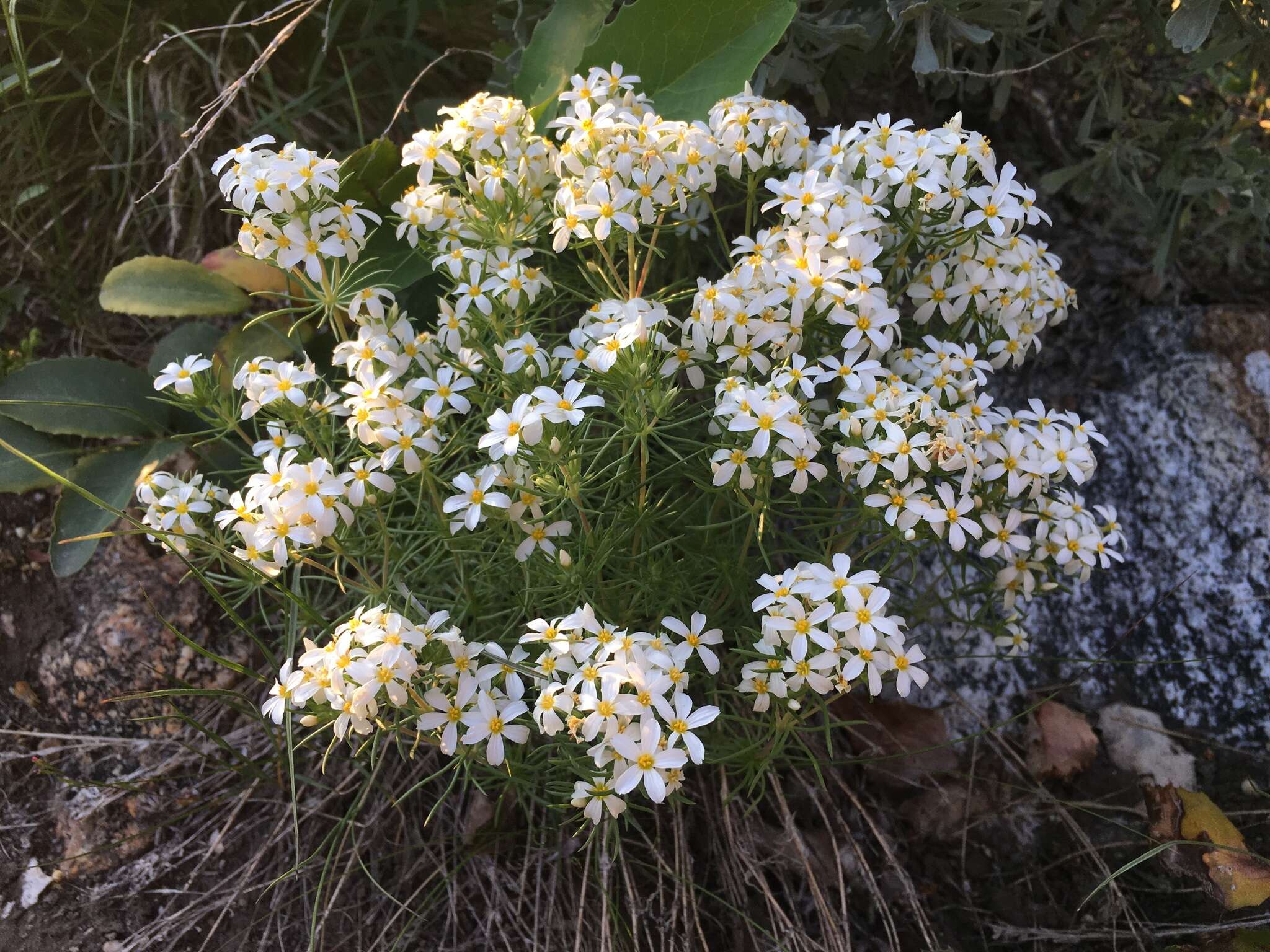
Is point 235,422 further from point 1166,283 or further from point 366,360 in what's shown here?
point 1166,283

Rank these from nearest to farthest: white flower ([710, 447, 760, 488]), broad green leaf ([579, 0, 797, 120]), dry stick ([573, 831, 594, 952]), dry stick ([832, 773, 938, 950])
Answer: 1. white flower ([710, 447, 760, 488])
2. dry stick ([573, 831, 594, 952])
3. dry stick ([832, 773, 938, 950])
4. broad green leaf ([579, 0, 797, 120])

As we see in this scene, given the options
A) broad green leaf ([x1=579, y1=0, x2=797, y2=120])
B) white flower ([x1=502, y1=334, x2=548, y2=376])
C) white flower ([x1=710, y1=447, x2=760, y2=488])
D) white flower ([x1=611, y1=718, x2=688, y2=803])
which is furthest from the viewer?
broad green leaf ([x1=579, y1=0, x2=797, y2=120])

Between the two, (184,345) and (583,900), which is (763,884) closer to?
(583,900)

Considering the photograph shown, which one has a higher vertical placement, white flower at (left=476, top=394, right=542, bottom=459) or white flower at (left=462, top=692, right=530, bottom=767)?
white flower at (left=476, top=394, right=542, bottom=459)

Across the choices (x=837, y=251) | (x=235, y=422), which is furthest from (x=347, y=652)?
(x=837, y=251)

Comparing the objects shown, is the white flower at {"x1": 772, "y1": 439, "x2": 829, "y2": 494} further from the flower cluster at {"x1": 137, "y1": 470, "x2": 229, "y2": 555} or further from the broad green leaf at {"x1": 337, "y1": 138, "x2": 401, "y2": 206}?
the broad green leaf at {"x1": 337, "y1": 138, "x2": 401, "y2": 206}

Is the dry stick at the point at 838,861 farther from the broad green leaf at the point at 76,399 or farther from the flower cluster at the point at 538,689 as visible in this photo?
the broad green leaf at the point at 76,399

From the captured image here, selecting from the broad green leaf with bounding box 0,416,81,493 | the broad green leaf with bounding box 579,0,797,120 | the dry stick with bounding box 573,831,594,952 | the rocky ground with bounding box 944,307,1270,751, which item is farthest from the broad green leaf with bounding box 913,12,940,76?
the broad green leaf with bounding box 0,416,81,493
